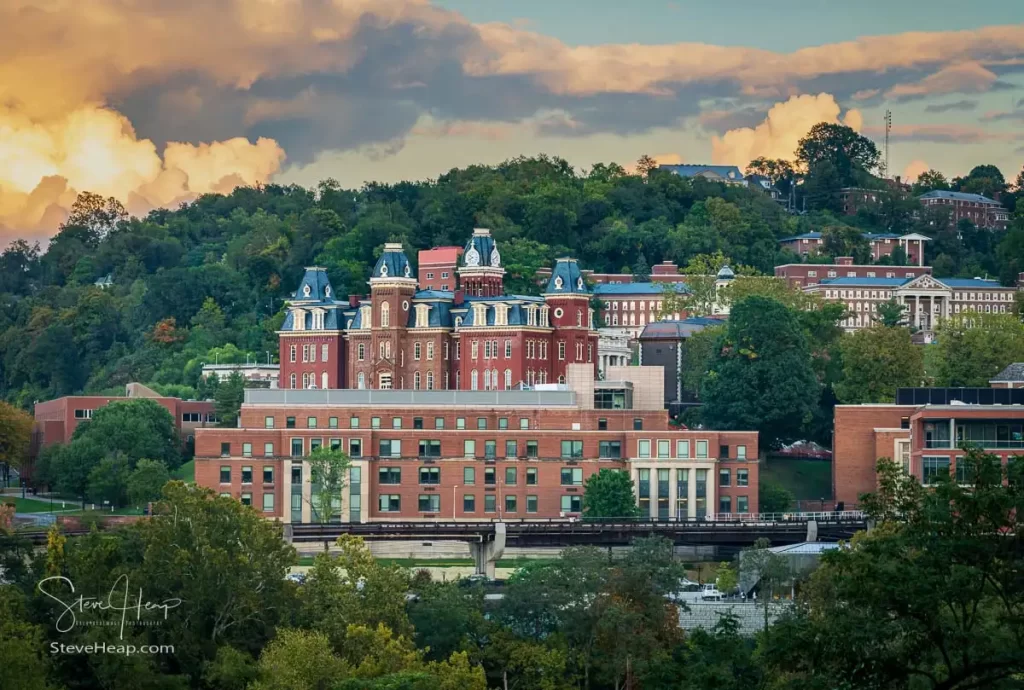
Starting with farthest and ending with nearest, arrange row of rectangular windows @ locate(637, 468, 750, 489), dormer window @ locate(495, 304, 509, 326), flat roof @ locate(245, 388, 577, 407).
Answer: dormer window @ locate(495, 304, 509, 326)
flat roof @ locate(245, 388, 577, 407)
row of rectangular windows @ locate(637, 468, 750, 489)

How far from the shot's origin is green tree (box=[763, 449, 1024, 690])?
62.1 metres

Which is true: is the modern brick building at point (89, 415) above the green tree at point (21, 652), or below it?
above

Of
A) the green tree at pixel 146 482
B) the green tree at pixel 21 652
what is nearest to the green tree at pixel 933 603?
the green tree at pixel 21 652

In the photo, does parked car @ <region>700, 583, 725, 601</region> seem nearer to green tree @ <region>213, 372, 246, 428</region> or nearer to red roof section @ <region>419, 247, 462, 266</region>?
green tree @ <region>213, 372, 246, 428</region>

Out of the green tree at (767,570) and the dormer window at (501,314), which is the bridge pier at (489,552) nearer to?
the green tree at (767,570)

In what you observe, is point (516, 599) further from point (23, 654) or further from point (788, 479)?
point (788, 479)

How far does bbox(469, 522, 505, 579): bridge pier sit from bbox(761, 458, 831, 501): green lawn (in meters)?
29.7

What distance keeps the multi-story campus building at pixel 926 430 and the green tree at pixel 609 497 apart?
1366 centimetres

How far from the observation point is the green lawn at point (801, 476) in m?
163

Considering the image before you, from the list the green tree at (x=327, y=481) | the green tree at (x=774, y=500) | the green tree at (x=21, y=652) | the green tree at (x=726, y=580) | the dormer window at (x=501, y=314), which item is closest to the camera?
the green tree at (x=21, y=652)

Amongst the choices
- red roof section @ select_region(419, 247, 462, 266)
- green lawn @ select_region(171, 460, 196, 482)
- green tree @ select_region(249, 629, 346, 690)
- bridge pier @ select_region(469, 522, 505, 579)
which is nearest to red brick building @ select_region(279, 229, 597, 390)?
green lawn @ select_region(171, 460, 196, 482)

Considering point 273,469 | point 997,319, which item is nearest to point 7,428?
point 273,469

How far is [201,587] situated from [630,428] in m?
64.1

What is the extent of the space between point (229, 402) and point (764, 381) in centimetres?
4083
